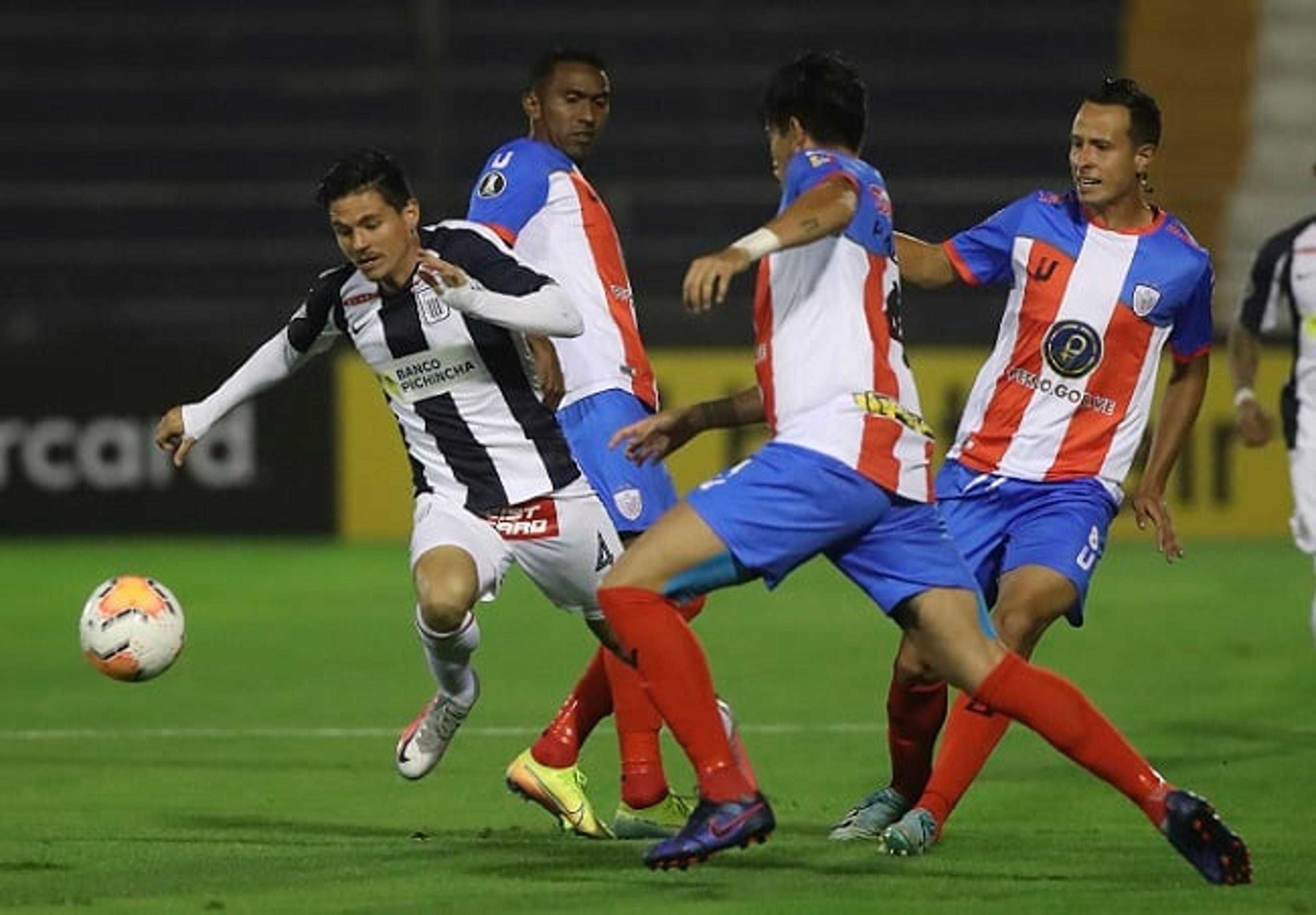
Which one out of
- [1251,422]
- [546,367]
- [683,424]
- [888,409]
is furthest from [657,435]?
[1251,422]

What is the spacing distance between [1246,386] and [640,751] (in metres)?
3.34

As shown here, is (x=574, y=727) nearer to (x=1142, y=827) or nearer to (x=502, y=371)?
(x=502, y=371)

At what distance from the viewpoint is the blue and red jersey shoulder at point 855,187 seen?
20.0 feet

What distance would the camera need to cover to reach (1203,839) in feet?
19.9

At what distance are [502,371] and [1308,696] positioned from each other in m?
4.14

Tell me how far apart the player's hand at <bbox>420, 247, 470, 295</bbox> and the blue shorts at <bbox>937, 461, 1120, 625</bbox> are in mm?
1468

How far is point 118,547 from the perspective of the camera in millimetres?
16219

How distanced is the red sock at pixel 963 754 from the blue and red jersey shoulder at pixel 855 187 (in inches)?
53.3

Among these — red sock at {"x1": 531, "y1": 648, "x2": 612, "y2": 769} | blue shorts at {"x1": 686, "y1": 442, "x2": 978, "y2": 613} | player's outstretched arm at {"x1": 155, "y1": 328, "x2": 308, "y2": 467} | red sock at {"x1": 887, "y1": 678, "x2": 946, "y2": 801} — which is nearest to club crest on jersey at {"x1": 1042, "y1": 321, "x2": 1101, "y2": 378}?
red sock at {"x1": 887, "y1": 678, "x2": 946, "y2": 801}

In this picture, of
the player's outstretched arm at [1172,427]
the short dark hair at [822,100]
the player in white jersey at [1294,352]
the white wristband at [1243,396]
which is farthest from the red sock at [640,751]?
the white wristband at [1243,396]

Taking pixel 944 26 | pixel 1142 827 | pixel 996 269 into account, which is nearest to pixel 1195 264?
pixel 996 269

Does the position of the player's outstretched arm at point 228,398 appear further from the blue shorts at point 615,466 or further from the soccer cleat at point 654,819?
the soccer cleat at point 654,819

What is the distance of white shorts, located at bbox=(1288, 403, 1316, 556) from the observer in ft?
31.0

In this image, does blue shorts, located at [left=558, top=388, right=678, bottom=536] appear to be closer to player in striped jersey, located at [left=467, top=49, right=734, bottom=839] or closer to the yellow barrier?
player in striped jersey, located at [left=467, top=49, right=734, bottom=839]
